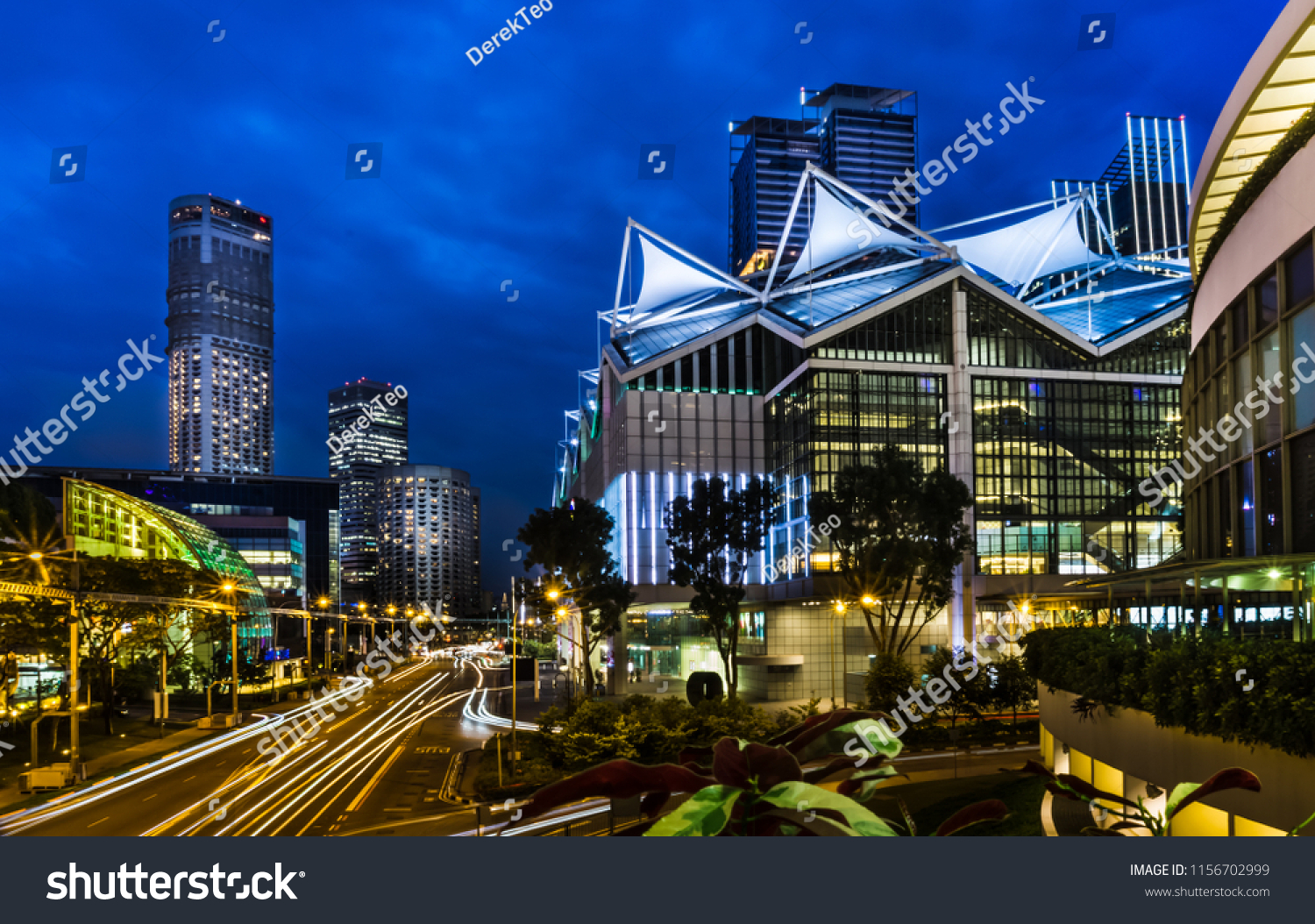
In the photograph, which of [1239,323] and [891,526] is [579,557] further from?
[1239,323]

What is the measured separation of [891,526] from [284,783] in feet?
102

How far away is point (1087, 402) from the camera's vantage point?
87312 millimetres

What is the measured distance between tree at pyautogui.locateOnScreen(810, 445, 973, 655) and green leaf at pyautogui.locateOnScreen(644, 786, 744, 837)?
48.9 meters

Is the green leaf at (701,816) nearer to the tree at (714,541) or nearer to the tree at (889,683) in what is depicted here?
the tree at (889,683)

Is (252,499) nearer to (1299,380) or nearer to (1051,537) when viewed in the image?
(1051,537)

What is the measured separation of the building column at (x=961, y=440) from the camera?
3211 inches

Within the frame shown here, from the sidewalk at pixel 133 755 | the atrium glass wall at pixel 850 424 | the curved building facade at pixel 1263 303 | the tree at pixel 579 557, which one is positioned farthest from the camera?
the atrium glass wall at pixel 850 424

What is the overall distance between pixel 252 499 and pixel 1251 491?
190808 mm

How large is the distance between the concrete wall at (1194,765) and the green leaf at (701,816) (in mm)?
8090

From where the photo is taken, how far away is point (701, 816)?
2438 mm

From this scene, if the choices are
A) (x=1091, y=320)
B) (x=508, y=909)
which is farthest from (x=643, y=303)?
(x=508, y=909)

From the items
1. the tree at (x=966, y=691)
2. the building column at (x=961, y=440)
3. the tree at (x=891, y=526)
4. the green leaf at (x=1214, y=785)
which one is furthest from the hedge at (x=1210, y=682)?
the building column at (x=961, y=440)

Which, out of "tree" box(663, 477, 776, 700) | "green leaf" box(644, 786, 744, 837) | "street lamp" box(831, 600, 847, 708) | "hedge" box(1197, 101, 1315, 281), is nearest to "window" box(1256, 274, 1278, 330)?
"hedge" box(1197, 101, 1315, 281)

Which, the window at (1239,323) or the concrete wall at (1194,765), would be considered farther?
the window at (1239,323)
